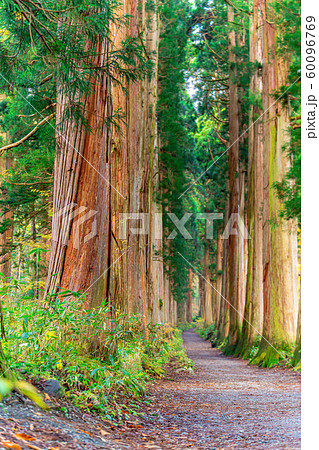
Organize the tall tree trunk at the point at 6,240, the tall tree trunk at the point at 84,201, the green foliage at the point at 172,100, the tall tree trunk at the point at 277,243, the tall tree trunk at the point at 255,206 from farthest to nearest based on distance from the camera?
the green foliage at the point at 172,100
the tall tree trunk at the point at 6,240
the tall tree trunk at the point at 255,206
the tall tree trunk at the point at 277,243
the tall tree trunk at the point at 84,201

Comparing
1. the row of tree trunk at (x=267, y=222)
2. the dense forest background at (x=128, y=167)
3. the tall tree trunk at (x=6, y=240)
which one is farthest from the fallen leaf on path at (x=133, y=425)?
the tall tree trunk at (x=6, y=240)

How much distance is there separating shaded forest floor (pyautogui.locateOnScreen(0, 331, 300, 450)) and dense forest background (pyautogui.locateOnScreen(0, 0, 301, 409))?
0.48 m

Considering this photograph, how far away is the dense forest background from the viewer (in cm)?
617

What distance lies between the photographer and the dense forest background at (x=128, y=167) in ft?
20.2

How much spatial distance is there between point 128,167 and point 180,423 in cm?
611

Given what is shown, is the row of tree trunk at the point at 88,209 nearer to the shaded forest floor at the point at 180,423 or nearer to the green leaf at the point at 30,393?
the shaded forest floor at the point at 180,423

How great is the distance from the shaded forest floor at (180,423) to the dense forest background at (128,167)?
482 millimetres

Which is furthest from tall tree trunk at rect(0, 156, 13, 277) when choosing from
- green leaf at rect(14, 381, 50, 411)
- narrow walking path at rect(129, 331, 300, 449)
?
green leaf at rect(14, 381, 50, 411)

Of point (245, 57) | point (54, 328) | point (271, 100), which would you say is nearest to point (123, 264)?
point (54, 328)

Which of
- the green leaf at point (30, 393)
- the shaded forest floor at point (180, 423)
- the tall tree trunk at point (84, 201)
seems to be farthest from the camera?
the tall tree trunk at point (84, 201)

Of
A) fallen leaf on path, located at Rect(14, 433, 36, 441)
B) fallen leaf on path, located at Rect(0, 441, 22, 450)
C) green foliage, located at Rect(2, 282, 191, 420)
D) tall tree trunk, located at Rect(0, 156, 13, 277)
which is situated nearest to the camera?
fallen leaf on path, located at Rect(0, 441, 22, 450)

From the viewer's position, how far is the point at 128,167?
33.7 feet
